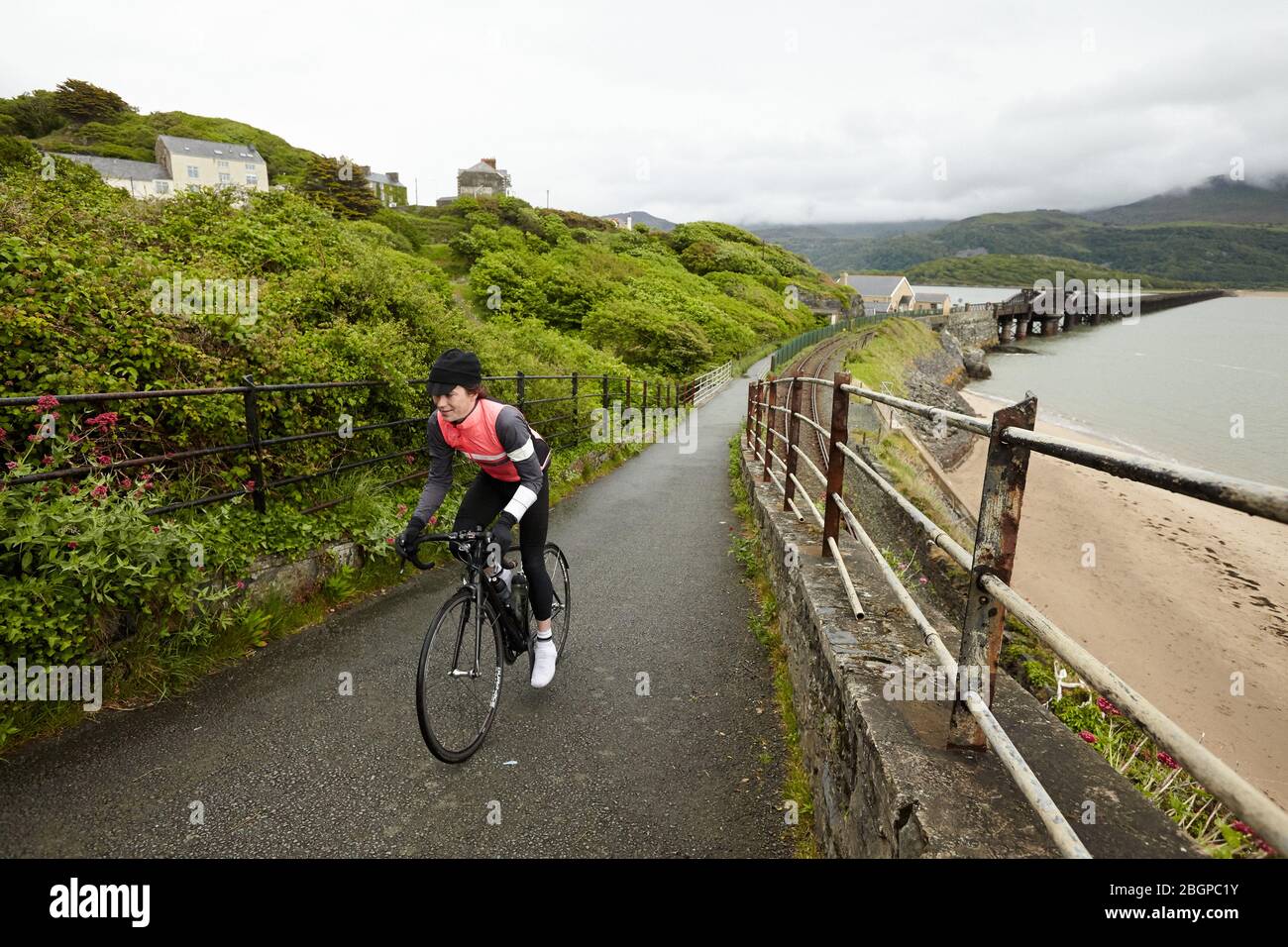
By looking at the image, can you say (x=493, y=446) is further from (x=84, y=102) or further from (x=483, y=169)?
(x=483, y=169)

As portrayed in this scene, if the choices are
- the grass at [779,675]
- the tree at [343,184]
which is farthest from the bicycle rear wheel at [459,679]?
the tree at [343,184]

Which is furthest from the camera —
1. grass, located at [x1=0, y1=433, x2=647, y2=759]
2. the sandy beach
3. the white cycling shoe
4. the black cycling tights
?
the sandy beach

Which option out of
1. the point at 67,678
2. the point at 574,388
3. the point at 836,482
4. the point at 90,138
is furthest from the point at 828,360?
the point at 90,138

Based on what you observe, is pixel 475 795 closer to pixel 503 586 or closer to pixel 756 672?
pixel 503 586

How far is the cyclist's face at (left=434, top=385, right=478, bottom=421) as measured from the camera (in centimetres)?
328

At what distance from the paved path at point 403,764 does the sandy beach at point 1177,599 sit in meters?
6.86

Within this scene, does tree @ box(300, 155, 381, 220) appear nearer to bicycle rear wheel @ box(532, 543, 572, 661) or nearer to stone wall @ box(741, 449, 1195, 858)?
bicycle rear wheel @ box(532, 543, 572, 661)

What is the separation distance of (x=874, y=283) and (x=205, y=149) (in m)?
82.7

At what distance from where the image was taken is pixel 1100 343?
2931 inches

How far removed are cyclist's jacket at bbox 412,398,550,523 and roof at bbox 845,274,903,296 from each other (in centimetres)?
9478

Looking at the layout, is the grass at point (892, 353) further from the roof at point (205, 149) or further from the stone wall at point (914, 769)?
the roof at point (205, 149)

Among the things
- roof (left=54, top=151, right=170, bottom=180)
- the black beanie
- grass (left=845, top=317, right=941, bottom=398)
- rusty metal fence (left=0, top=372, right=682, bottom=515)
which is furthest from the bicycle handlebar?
roof (left=54, top=151, right=170, bottom=180)

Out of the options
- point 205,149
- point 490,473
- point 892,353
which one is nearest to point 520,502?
point 490,473

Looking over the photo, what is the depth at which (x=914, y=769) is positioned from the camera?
205 cm
